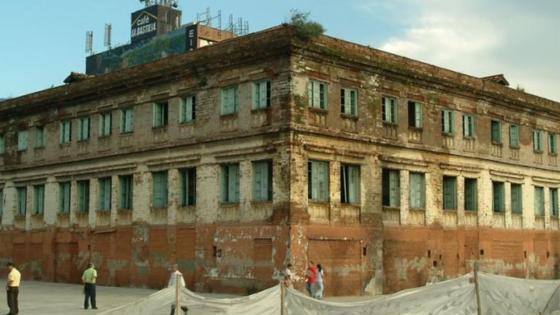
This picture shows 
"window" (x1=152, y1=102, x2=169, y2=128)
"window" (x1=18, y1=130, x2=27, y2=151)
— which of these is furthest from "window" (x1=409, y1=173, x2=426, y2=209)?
"window" (x1=18, y1=130, x2=27, y2=151)

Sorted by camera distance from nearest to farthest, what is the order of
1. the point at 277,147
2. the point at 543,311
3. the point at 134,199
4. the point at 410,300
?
the point at 410,300 → the point at 543,311 → the point at 277,147 → the point at 134,199

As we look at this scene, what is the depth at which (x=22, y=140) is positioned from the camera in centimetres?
4331

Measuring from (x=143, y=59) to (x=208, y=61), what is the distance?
50.2m

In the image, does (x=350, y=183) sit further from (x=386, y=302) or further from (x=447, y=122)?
(x=386, y=302)

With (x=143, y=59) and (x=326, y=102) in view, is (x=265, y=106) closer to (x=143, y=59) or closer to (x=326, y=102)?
(x=326, y=102)

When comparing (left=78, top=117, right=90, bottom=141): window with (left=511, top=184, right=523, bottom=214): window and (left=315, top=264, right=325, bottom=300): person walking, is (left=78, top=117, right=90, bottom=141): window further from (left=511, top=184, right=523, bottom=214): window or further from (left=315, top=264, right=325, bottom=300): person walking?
(left=511, top=184, right=523, bottom=214): window

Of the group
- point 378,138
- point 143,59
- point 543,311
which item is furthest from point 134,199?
point 143,59

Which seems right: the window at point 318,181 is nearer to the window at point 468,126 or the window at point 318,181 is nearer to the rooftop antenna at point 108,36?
the window at point 468,126

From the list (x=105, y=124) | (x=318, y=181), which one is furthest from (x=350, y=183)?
(x=105, y=124)

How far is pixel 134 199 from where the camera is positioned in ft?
116

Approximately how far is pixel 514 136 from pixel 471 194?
515 cm

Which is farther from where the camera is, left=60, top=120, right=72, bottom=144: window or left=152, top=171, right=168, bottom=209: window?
left=60, top=120, right=72, bottom=144: window

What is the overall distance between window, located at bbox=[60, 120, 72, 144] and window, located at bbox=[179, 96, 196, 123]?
921 cm

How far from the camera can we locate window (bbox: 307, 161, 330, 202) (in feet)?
95.9
